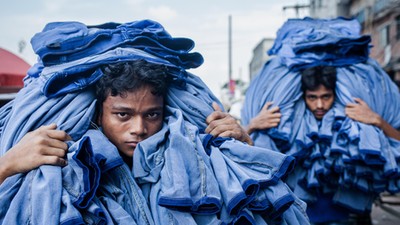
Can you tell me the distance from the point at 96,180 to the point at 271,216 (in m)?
0.67

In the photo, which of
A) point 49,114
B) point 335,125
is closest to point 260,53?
point 335,125

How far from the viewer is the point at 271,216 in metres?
1.87

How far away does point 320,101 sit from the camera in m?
3.55

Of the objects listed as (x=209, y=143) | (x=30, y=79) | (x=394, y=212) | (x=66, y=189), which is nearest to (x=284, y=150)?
(x=209, y=143)

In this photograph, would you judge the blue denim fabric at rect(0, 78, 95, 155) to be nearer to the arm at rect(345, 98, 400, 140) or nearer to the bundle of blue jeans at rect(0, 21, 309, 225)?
the bundle of blue jeans at rect(0, 21, 309, 225)

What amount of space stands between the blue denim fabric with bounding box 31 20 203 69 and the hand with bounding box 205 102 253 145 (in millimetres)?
275

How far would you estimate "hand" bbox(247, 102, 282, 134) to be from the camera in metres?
3.51

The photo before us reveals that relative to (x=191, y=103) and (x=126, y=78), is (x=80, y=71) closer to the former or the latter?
(x=126, y=78)

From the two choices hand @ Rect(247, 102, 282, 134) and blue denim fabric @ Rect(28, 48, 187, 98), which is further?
hand @ Rect(247, 102, 282, 134)

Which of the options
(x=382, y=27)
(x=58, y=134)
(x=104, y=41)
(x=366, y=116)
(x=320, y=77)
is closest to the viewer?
(x=58, y=134)

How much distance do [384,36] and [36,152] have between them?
2325cm

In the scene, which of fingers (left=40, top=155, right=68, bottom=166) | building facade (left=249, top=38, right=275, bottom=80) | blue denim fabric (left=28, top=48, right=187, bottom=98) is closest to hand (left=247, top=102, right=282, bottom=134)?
blue denim fabric (left=28, top=48, right=187, bottom=98)

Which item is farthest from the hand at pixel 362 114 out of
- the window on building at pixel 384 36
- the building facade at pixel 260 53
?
the building facade at pixel 260 53

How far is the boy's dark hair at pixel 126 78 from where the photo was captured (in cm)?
196
